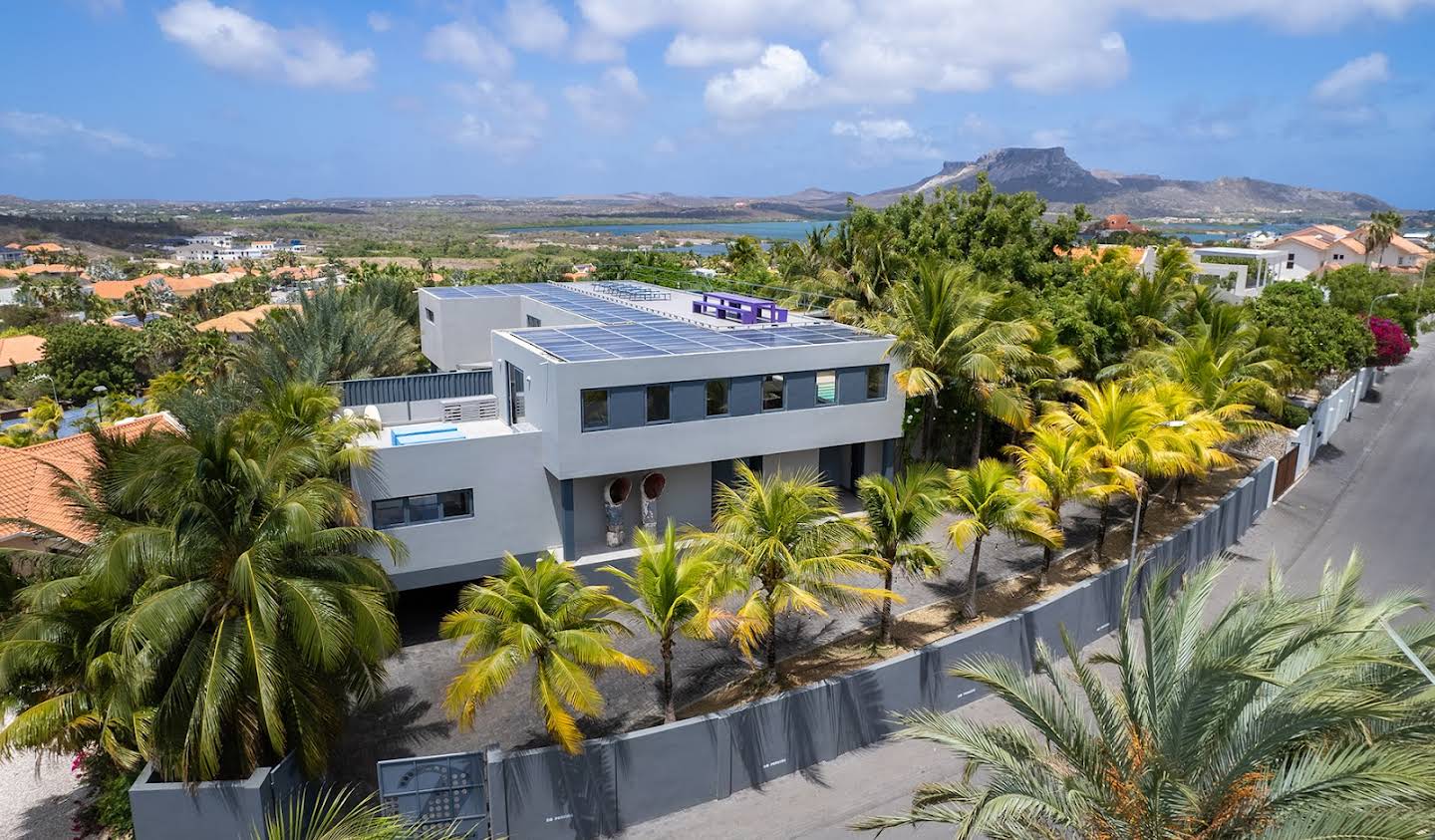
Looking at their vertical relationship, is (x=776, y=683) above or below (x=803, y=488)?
below

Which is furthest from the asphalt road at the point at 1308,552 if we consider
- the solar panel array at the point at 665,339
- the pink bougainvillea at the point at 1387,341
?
the solar panel array at the point at 665,339

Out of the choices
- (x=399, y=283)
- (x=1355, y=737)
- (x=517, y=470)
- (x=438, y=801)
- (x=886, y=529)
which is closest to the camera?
(x=1355, y=737)

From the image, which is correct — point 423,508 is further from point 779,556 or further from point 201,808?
point 779,556

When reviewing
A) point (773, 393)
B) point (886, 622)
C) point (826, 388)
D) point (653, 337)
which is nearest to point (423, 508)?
point (653, 337)

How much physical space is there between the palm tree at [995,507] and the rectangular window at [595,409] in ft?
26.8

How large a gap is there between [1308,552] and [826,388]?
590 inches

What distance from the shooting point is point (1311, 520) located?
94.4 ft

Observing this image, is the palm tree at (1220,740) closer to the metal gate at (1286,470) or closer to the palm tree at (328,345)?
the metal gate at (1286,470)

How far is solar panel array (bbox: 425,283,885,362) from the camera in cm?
2294

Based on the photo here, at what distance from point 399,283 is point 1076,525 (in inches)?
1233

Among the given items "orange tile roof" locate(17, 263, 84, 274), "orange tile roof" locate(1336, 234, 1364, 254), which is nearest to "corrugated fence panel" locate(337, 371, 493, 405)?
"orange tile roof" locate(1336, 234, 1364, 254)

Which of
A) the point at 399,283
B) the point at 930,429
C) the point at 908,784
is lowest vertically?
the point at 908,784

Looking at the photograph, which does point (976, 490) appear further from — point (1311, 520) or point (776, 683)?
point (1311, 520)

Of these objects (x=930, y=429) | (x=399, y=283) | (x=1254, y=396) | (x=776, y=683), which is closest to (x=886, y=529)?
(x=776, y=683)
